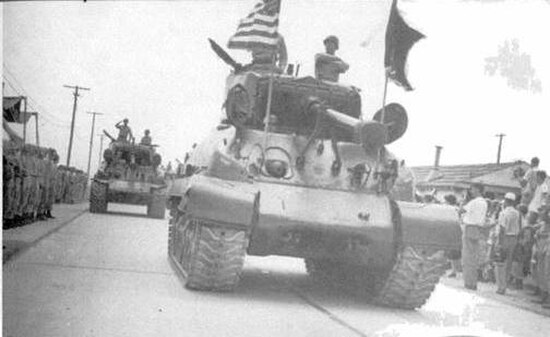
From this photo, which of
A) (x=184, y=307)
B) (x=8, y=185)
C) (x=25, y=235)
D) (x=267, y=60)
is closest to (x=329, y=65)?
(x=267, y=60)

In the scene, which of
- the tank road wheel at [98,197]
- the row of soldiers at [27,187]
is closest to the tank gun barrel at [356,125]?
the row of soldiers at [27,187]

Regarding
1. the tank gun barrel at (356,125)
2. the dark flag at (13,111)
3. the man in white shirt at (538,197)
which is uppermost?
the tank gun barrel at (356,125)

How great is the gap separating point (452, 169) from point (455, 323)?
5.61 meters

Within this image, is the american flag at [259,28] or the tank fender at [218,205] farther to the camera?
the tank fender at [218,205]

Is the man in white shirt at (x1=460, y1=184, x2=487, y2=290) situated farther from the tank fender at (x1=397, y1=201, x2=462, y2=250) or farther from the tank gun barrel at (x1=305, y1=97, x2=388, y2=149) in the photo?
the tank gun barrel at (x1=305, y1=97, x2=388, y2=149)

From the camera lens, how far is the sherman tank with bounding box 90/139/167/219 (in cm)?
1456

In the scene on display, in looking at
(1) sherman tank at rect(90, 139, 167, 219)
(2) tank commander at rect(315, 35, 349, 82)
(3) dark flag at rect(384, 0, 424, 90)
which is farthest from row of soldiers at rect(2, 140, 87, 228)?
(3) dark flag at rect(384, 0, 424, 90)

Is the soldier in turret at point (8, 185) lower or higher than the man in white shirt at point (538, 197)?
lower

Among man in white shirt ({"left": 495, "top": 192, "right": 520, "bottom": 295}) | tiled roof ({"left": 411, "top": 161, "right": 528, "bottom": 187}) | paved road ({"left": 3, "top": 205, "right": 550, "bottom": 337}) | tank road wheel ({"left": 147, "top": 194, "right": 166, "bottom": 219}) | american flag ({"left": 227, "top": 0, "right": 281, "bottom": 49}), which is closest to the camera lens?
paved road ({"left": 3, "top": 205, "right": 550, "bottom": 337})

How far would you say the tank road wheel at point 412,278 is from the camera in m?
5.81

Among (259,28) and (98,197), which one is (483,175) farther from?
(98,197)

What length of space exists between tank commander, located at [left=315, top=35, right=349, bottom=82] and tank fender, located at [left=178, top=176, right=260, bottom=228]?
197 centimetres

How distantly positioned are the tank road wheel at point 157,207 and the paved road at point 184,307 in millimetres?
7010

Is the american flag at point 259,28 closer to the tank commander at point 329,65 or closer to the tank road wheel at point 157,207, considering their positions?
the tank commander at point 329,65
